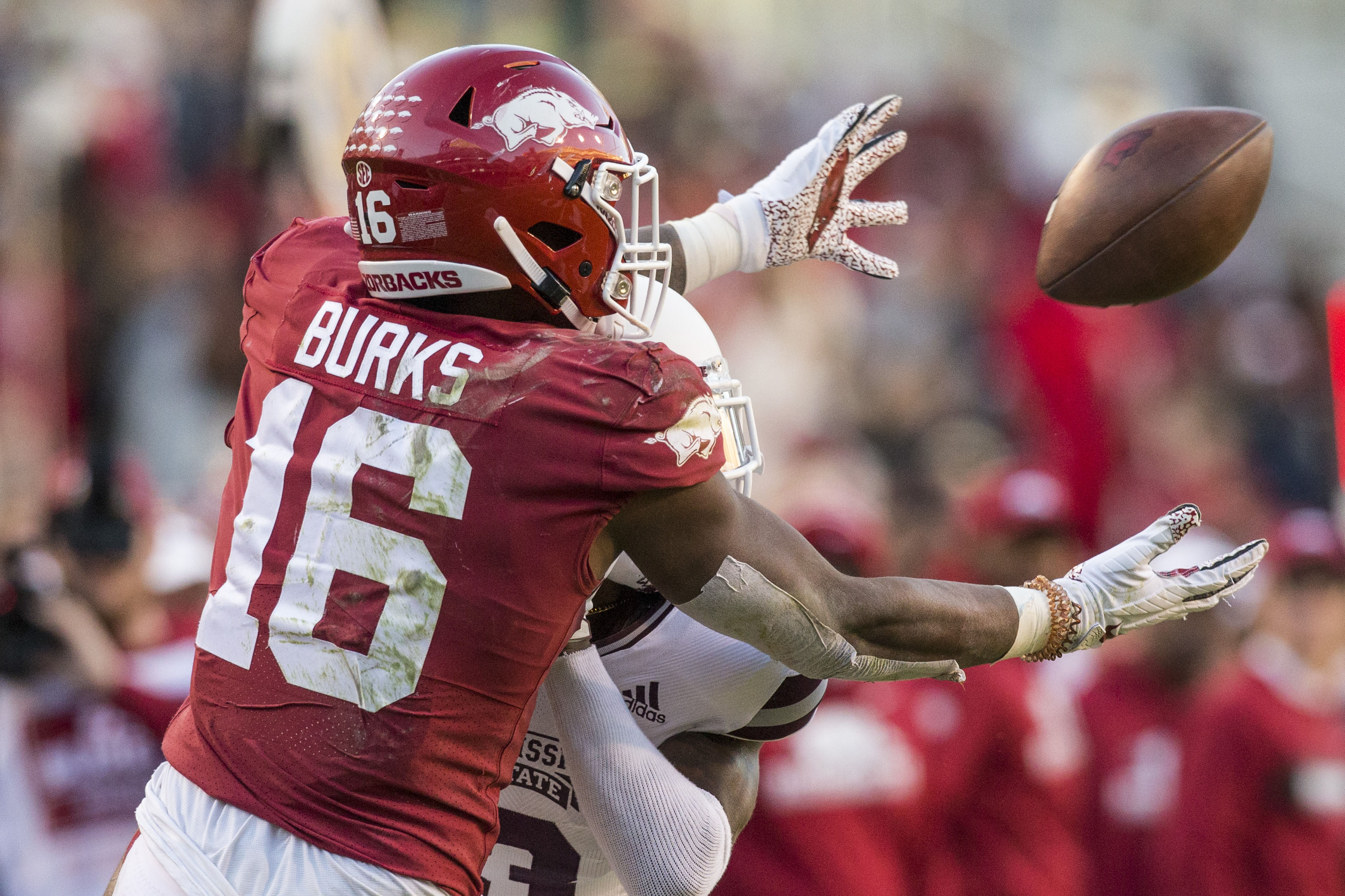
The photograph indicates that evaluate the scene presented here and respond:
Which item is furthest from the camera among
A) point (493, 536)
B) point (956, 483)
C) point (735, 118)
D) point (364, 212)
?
point (735, 118)

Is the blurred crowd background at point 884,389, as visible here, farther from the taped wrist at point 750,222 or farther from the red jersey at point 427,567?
the red jersey at point 427,567

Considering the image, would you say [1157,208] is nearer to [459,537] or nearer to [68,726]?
[459,537]

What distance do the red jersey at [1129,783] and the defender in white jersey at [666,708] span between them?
10.2 ft

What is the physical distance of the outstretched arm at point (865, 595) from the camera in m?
2.32

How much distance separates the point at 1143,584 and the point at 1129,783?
10.9 feet

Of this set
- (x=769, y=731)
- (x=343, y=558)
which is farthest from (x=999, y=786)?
(x=343, y=558)

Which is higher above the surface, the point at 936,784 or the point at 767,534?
the point at 767,534

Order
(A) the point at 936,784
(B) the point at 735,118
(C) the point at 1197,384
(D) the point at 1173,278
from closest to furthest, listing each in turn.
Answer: (D) the point at 1173,278 < (A) the point at 936,784 < (C) the point at 1197,384 < (B) the point at 735,118

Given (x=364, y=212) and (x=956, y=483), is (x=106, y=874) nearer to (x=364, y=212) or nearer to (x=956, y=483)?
(x=364, y=212)

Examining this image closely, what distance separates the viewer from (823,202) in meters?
3.11

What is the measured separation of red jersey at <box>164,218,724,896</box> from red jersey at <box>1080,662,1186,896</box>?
12.4 feet

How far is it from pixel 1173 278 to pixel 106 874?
134 inches

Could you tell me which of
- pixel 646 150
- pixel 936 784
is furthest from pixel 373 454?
pixel 646 150

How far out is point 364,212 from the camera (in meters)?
2.47
